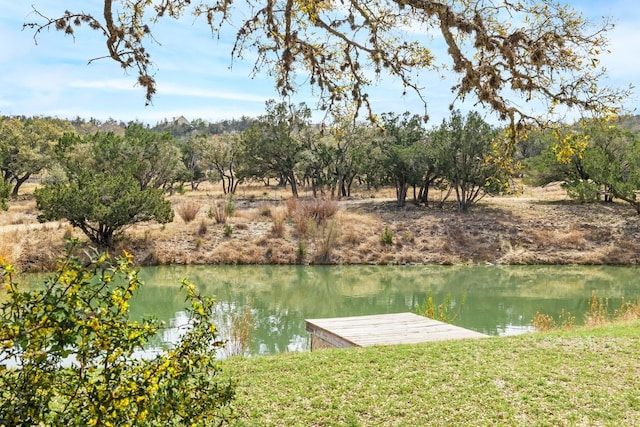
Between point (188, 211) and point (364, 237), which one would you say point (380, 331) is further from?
point (188, 211)

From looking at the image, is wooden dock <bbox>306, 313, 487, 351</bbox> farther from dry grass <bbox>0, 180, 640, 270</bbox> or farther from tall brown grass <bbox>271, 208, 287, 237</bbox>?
tall brown grass <bbox>271, 208, 287, 237</bbox>

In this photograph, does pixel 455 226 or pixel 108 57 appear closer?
pixel 108 57

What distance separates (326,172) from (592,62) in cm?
2921

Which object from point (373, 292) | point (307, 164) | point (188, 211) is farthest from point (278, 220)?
point (307, 164)

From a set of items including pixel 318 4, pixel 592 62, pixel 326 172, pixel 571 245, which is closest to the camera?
pixel 592 62

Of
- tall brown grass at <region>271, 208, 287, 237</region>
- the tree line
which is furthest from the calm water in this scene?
the tree line

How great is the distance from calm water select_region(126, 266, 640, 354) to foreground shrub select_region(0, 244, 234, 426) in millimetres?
7196

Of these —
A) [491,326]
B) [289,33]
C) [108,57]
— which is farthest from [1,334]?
[491,326]

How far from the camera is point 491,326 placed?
1191 cm

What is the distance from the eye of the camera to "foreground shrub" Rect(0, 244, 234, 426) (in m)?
1.97

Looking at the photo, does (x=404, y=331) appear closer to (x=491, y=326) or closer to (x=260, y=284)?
(x=491, y=326)

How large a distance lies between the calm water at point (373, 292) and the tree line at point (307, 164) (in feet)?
9.91

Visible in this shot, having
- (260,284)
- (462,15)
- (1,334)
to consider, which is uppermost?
(462,15)

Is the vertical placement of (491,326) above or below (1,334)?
below
